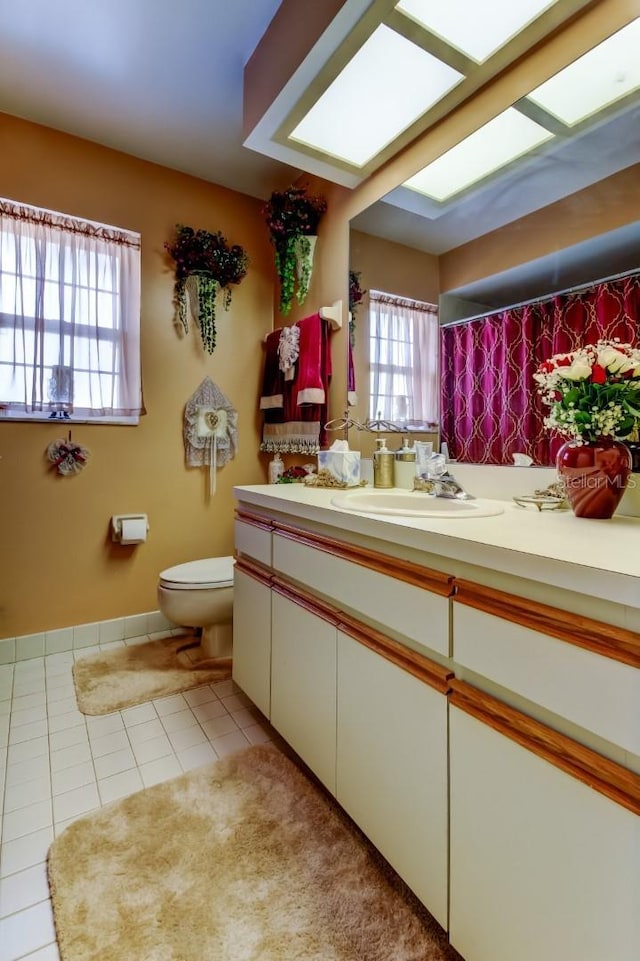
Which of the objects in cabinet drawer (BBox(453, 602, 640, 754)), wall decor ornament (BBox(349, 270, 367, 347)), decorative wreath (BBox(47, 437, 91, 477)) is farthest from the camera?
decorative wreath (BBox(47, 437, 91, 477))

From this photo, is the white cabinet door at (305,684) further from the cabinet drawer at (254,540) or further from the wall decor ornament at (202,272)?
the wall decor ornament at (202,272)

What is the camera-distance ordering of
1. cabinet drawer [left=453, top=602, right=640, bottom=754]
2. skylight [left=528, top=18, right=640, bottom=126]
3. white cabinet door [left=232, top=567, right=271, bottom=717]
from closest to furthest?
cabinet drawer [left=453, top=602, right=640, bottom=754] < skylight [left=528, top=18, right=640, bottom=126] < white cabinet door [left=232, top=567, right=271, bottom=717]

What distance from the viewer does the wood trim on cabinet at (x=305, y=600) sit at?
1.22 m

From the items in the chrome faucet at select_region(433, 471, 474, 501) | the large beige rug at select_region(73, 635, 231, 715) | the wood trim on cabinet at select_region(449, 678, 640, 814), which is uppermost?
the chrome faucet at select_region(433, 471, 474, 501)

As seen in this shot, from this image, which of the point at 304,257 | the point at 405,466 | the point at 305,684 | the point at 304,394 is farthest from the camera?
the point at 304,257

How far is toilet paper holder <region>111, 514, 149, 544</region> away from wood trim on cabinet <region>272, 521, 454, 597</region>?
1301 mm

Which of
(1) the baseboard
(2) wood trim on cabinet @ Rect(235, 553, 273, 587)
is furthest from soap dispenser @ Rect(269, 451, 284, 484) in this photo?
(1) the baseboard

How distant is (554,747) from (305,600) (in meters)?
0.78

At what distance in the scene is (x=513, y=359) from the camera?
Result: 4.73 ft

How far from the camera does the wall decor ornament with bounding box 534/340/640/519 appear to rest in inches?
41.4

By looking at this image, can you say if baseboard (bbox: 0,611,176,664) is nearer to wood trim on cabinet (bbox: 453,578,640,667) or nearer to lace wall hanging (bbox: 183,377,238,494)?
lace wall hanging (bbox: 183,377,238,494)

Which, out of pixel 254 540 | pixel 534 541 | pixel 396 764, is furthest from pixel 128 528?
pixel 534 541

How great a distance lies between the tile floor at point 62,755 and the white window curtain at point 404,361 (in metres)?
1.39

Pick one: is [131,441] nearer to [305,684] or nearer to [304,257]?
[304,257]
